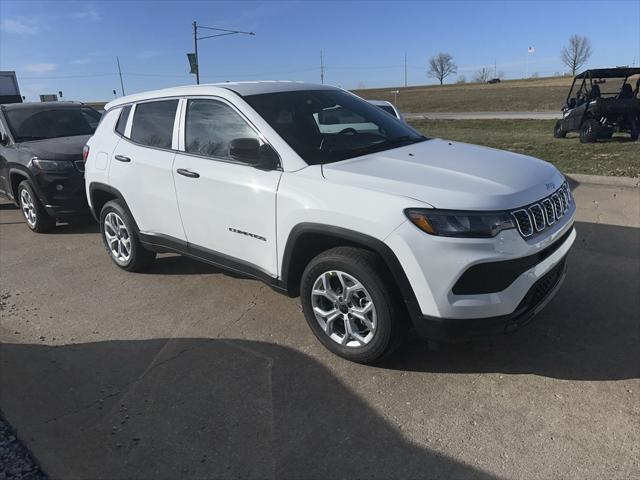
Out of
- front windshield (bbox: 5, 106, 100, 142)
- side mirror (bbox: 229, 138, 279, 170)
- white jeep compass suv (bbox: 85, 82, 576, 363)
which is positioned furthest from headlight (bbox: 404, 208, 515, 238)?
front windshield (bbox: 5, 106, 100, 142)

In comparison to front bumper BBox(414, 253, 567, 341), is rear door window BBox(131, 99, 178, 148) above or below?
above

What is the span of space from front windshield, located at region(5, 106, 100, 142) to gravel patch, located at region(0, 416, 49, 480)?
19.3ft

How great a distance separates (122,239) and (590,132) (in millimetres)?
12832

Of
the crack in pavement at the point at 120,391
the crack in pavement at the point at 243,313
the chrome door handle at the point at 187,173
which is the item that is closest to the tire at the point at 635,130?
the crack in pavement at the point at 243,313

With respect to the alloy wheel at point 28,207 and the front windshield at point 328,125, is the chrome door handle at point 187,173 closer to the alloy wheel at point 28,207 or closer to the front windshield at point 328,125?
the front windshield at point 328,125

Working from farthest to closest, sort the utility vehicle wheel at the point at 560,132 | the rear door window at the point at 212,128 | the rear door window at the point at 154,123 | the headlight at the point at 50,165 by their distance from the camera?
the utility vehicle wheel at the point at 560,132 → the headlight at the point at 50,165 → the rear door window at the point at 154,123 → the rear door window at the point at 212,128

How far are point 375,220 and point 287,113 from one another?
1.40m

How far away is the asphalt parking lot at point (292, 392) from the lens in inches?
104

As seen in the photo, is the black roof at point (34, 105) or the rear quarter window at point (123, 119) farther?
Answer: the black roof at point (34, 105)

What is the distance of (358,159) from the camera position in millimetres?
3564

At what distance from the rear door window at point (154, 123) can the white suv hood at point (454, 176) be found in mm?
1810

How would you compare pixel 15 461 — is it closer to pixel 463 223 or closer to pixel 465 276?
pixel 465 276

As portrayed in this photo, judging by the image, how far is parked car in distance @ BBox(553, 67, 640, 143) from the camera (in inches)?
535

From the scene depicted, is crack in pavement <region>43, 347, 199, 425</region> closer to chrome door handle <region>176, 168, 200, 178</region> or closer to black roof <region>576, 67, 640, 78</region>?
chrome door handle <region>176, 168, 200, 178</region>
